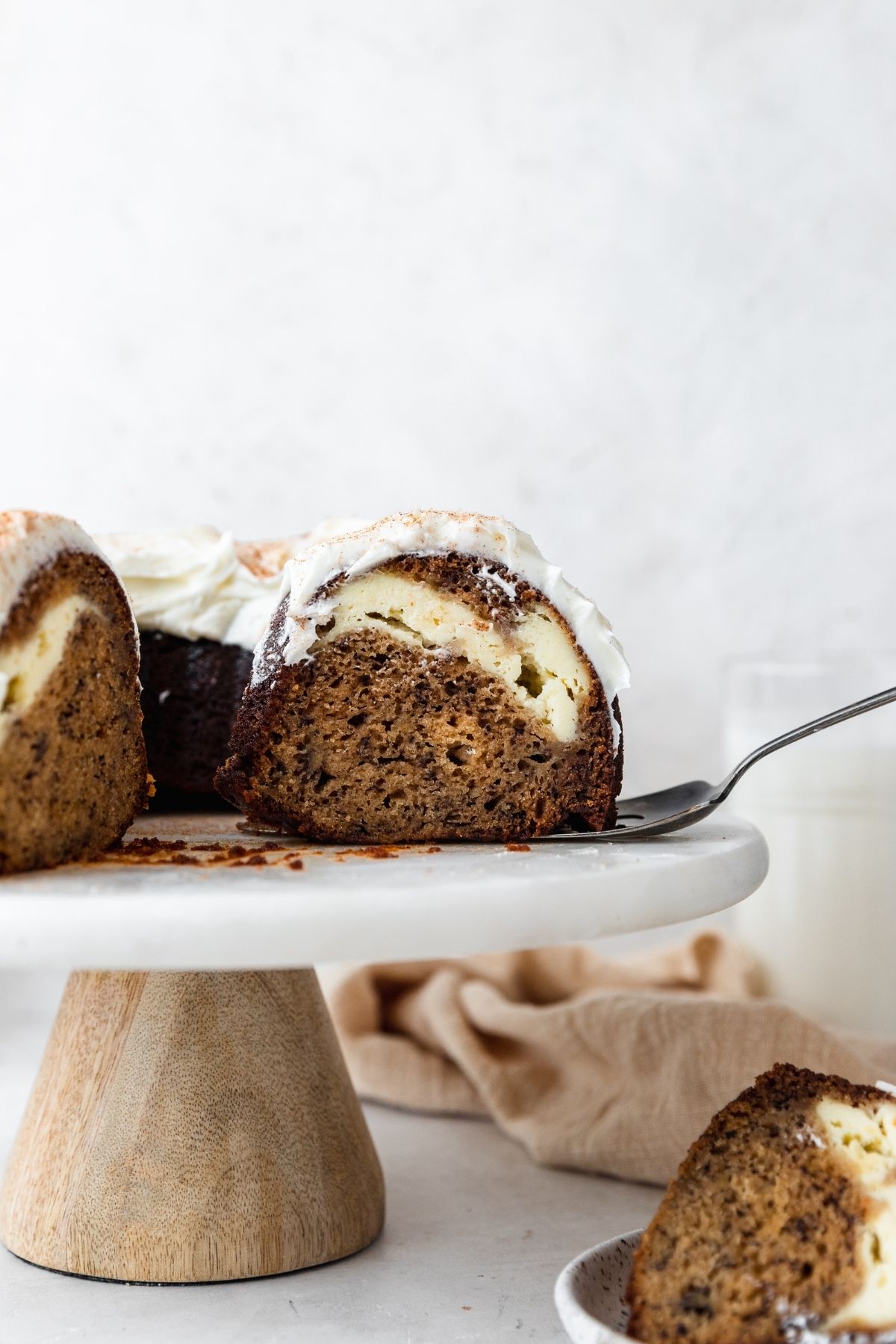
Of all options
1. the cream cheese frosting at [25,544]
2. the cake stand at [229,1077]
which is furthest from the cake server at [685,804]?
the cream cheese frosting at [25,544]

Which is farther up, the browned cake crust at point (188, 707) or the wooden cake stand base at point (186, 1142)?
the browned cake crust at point (188, 707)

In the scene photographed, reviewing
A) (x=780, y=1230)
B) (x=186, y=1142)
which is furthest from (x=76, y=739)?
(x=780, y=1230)

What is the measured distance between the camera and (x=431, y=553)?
147 cm

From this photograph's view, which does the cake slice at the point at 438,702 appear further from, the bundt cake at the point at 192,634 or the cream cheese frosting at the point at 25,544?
the bundt cake at the point at 192,634

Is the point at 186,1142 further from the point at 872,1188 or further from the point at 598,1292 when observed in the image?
the point at 872,1188

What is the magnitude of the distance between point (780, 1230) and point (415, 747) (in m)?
0.59

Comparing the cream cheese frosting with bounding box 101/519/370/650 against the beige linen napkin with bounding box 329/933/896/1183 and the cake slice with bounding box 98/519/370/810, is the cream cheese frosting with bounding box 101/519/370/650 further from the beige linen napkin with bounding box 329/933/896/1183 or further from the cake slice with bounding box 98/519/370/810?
the beige linen napkin with bounding box 329/933/896/1183

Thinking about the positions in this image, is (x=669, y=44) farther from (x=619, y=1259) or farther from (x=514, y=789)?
(x=619, y=1259)

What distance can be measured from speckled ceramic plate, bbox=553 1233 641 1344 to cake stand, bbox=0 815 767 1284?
0.31 meters

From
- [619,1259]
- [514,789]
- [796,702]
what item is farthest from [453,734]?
[796,702]

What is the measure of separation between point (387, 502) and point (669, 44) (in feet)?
3.12

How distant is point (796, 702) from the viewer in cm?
231

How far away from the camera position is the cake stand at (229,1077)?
3.81 feet

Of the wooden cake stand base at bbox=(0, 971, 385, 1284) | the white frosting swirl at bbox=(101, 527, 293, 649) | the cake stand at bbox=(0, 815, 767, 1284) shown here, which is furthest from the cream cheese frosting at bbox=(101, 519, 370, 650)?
the wooden cake stand base at bbox=(0, 971, 385, 1284)
